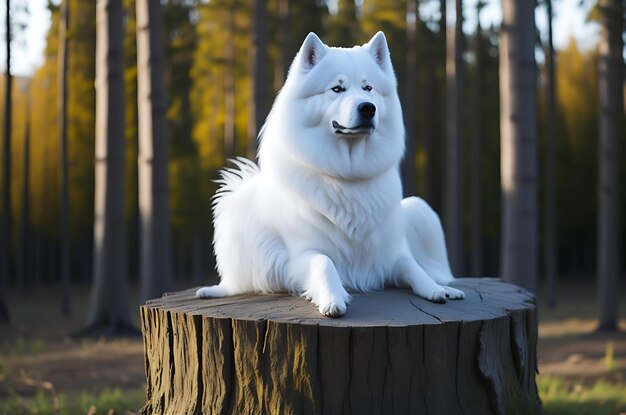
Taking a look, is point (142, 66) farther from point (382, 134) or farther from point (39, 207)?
point (39, 207)

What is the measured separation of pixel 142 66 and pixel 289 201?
24.9ft

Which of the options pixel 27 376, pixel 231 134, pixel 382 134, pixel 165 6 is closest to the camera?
pixel 382 134

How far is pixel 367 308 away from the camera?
3.26 m

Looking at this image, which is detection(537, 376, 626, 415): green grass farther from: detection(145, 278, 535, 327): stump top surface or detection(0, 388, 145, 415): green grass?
detection(0, 388, 145, 415): green grass

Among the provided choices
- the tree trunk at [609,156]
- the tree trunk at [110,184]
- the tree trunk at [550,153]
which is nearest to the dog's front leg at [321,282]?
the tree trunk at [110,184]

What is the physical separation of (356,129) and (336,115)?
15cm

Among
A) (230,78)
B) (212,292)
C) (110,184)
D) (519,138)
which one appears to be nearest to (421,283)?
(212,292)

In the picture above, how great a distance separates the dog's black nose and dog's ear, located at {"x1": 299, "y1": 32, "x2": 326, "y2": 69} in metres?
0.46

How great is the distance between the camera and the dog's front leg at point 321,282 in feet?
10.1

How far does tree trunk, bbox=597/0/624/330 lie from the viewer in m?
12.8

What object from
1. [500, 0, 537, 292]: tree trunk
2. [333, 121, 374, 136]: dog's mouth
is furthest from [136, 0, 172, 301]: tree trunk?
[333, 121, 374, 136]: dog's mouth

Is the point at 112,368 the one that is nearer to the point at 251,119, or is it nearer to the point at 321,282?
the point at 321,282

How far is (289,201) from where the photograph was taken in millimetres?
3650

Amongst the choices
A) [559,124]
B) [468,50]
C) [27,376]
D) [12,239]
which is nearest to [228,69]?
[468,50]
